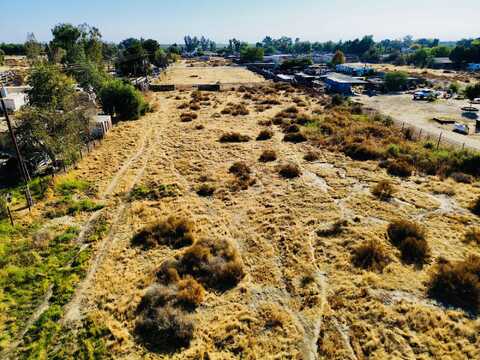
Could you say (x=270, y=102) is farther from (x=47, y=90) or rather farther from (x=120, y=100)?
(x=47, y=90)

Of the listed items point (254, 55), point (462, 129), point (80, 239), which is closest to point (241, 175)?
point (80, 239)

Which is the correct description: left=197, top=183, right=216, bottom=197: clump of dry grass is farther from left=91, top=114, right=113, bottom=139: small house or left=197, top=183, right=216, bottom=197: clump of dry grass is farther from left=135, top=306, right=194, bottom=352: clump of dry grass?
left=91, top=114, right=113, bottom=139: small house

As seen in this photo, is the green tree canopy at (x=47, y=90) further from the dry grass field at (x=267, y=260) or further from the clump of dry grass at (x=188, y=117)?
the clump of dry grass at (x=188, y=117)

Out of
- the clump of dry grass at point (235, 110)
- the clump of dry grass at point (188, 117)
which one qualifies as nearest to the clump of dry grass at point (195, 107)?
the clump of dry grass at point (188, 117)

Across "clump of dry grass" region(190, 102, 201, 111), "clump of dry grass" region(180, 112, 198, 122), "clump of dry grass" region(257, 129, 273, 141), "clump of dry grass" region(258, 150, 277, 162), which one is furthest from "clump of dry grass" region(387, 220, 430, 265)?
"clump of dry grass" region(190, 102, 201, 111)

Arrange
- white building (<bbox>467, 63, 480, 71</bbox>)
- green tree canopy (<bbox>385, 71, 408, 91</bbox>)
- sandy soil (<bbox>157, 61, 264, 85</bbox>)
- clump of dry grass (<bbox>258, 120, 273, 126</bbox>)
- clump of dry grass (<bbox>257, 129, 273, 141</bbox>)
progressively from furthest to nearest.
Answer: white building (<bbox>467, 63, 480, 71</bbox>) < sandy soil (<bbox>157, 61, 264, 85</bbox>) < green tree canopy (<bbox>385, 71, 408, 91</bbox>) < clump of dry grass (<bbox>258, 120, 273, 126</bbox>) < clump of dry grass (<bbox>257, 129, 273, 141</bbox>)

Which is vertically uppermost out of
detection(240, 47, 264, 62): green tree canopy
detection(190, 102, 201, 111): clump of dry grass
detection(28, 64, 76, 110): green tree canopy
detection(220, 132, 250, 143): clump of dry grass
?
detection(240, 47, 264, 62): green tree canopy
